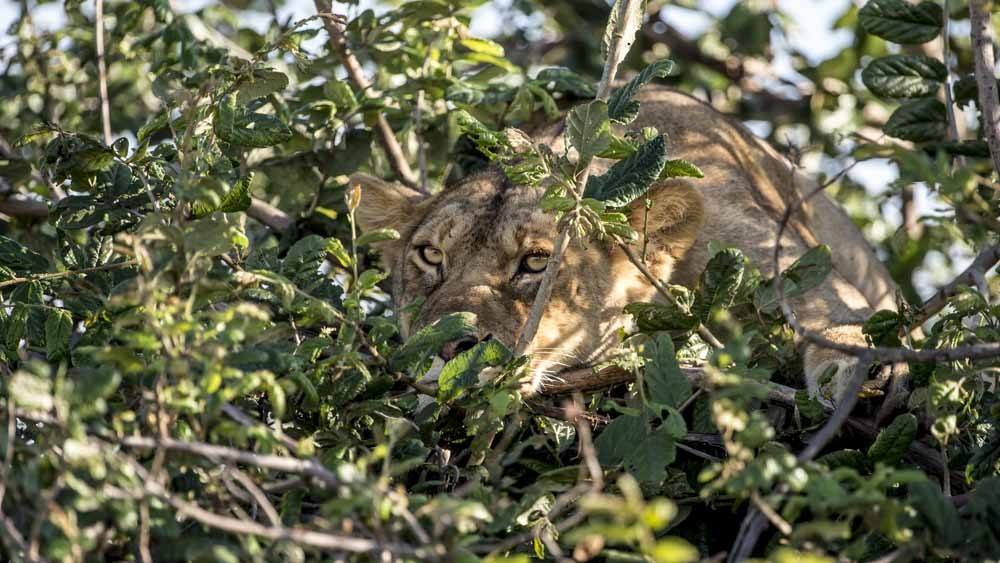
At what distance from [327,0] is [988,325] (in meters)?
2.62

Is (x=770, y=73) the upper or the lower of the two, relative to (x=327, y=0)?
lower

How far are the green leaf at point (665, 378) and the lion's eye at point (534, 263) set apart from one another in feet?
5.80

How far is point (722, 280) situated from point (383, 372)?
35.3 inches

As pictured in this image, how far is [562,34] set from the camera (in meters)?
Answer: 7.12

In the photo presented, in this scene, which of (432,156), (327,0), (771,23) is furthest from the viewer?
(771,23)

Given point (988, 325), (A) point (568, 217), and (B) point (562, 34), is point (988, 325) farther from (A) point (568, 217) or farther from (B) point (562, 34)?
(B) point (562, 34)

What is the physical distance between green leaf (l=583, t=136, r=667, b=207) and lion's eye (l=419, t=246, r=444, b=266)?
1813mm

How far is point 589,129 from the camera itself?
288 centimetres

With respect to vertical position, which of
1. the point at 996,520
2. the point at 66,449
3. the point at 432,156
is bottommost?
the point at 432,156

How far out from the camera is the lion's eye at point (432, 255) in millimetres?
4828

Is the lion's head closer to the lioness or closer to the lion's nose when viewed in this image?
the lioness

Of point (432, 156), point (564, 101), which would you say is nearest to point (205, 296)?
point (432, 156)

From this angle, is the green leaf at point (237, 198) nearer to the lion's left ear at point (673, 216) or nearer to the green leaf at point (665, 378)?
the green leaf at point (665, 378)

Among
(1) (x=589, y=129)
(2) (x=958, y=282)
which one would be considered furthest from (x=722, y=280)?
(2) (x=958, y=282)
